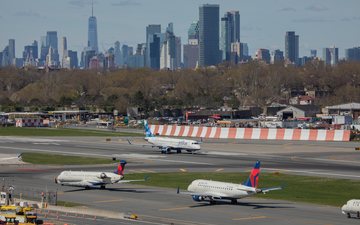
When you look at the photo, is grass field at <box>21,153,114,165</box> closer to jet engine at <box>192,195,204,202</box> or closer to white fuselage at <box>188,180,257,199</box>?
jet engine at <box>192,195,204,202</box>

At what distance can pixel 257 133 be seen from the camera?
182 meters

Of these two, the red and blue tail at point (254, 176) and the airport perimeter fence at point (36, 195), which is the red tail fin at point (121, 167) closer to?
the airport perimeter fence at point (36, 195)

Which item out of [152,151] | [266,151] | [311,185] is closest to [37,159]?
[152,151]

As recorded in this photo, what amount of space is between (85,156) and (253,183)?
66054 mm

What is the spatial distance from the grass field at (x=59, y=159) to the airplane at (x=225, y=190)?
1914 inches

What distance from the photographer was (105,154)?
15200cm

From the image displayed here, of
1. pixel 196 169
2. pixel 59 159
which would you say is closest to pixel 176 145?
pixel 59 159

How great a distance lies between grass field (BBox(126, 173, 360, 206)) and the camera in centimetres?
9612

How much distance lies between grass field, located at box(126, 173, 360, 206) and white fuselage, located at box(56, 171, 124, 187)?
354 inches

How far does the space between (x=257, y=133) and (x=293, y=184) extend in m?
74.3

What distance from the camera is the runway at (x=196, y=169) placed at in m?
82.4

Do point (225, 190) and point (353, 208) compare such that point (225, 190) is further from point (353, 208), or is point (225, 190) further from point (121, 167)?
point (121, 167)

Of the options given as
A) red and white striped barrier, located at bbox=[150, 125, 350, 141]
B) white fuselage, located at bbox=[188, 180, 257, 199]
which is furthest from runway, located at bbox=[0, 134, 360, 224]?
red and white striped barrier, located at bbox=[150, 125, 350, 141]

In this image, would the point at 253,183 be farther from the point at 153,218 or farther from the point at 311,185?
the point at 311,185
